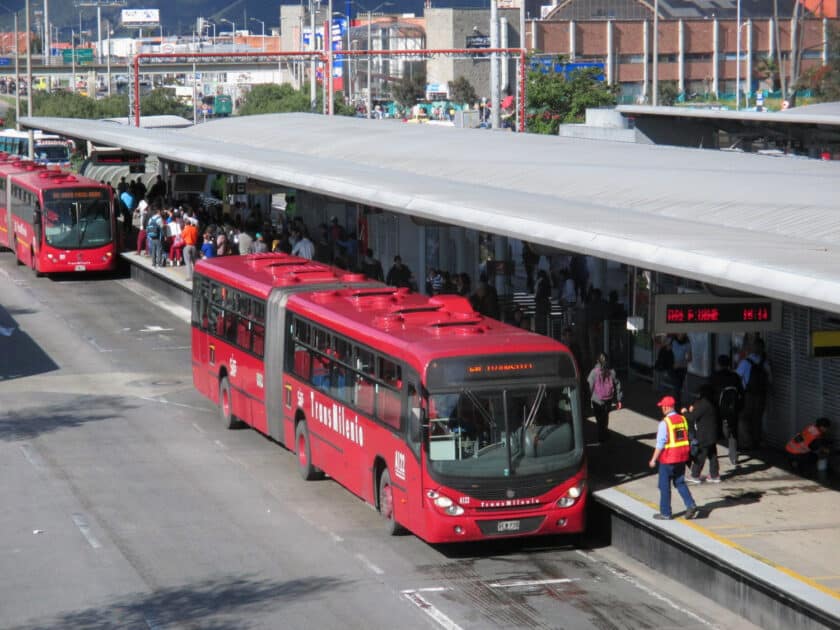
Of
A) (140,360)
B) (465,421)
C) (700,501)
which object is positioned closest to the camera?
(465,421)

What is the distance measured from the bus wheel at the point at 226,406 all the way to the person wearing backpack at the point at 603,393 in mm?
6256

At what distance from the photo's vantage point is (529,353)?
54.4 ft

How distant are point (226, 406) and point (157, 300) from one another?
15.8m

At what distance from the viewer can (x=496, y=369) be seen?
1642 centimetres

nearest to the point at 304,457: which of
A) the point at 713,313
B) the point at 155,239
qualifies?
the point at 713,313

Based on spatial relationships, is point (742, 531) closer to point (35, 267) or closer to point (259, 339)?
point (259, 339)

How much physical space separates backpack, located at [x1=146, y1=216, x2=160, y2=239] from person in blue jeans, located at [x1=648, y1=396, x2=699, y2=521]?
27722 mm

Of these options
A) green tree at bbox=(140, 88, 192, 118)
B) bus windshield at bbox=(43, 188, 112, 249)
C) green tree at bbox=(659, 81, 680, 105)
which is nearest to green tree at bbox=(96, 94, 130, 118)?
green tree at bbox=(140, 88, 192, 118)

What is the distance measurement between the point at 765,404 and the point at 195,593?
9.14 m

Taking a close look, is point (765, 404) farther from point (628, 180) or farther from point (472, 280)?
point (472, 280)

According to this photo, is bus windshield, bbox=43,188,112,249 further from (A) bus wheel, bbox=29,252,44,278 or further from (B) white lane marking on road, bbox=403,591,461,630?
(B) white lane marking on road, bbox=403,591,461,630

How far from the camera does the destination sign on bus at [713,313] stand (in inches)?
694

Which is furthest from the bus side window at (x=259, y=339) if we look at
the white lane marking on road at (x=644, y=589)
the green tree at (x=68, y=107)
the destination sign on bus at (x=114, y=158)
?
the green tree at (x=68, y=107)

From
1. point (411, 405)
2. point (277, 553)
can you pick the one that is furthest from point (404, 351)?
point (277, 553)
